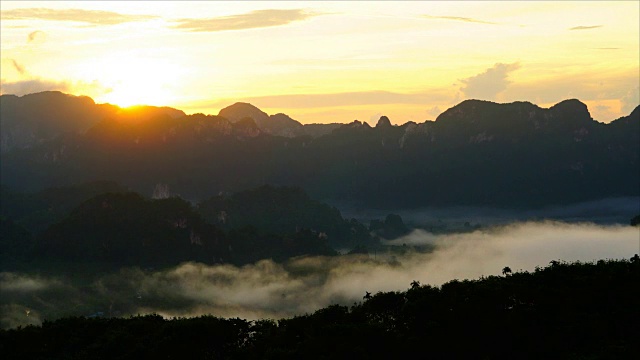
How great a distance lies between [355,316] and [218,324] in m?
13.1

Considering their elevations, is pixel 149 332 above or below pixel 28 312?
above

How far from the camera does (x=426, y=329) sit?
73.4 meters

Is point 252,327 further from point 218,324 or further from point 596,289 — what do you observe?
point 596,289

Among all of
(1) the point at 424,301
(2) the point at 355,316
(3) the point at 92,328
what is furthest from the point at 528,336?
(3) the point at 92,328

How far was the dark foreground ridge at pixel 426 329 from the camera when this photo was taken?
71.2 meters

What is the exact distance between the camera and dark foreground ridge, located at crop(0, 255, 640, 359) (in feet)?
234

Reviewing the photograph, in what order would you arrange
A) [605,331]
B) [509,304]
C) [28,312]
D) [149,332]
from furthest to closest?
[28,312] → [149,332] → [509,304] → [605,331]

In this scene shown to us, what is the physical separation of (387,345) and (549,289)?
16.6 m

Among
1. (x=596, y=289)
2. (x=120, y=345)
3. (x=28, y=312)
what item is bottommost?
(x=28, y=312)

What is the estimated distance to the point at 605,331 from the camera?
7000cm

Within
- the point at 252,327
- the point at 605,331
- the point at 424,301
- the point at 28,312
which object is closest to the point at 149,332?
the point at 252,327

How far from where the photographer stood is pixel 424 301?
7694 cm

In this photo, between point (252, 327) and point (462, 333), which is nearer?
point (462, 333)

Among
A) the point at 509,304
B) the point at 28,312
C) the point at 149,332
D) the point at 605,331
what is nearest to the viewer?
the point at 605,331
